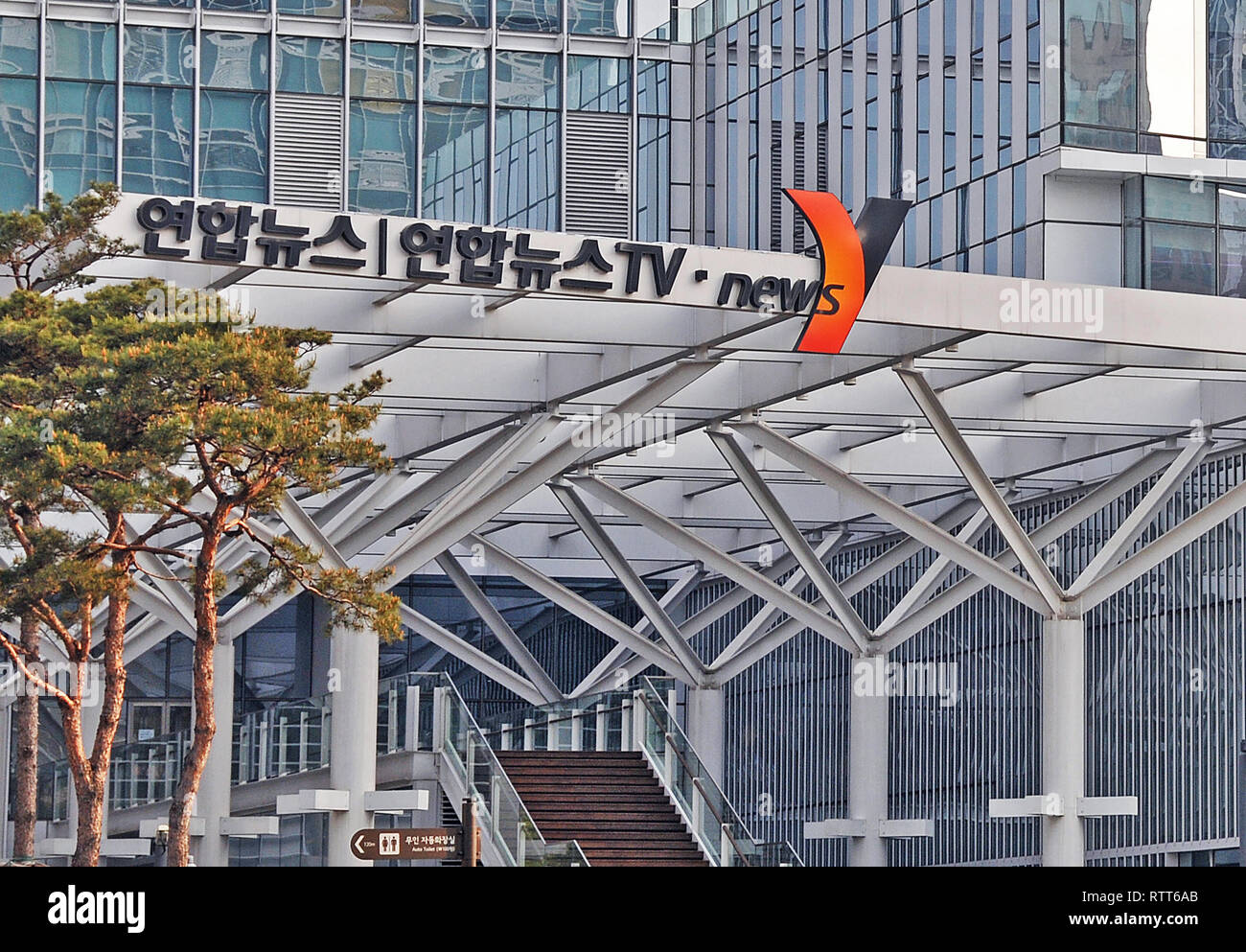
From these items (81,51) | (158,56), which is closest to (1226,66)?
(158,56)

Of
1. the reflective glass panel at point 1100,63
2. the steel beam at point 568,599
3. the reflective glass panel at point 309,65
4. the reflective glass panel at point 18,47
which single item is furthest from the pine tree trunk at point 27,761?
the reflective glass panel at point 309,65

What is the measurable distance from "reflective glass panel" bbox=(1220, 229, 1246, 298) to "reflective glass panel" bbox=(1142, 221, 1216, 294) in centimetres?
15

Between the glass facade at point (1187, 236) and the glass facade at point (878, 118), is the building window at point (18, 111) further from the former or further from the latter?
the glass facade at point (1187, 236)

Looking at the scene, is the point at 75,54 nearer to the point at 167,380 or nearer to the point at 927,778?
the point at 927,778

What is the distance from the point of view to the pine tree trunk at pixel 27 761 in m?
24.0

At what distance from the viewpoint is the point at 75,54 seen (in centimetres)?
4962

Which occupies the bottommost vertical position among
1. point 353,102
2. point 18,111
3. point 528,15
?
point 18,111

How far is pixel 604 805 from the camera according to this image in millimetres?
31453

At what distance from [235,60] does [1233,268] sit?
2332 centimetres

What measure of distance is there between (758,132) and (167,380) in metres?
32.3

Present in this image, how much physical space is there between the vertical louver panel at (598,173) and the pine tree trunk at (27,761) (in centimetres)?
2772

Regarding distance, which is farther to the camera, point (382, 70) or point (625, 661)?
point (382, 70)

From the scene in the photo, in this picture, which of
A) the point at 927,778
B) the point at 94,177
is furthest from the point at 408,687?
the point at 94,177

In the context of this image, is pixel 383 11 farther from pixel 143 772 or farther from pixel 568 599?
pixel 143 772
